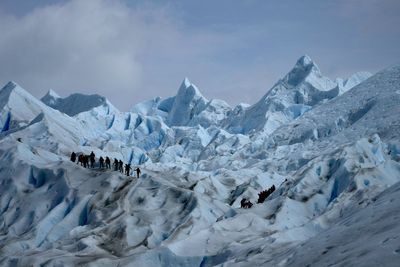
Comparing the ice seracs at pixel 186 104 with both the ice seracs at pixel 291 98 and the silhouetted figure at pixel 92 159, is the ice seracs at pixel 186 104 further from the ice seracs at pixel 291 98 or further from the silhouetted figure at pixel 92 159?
the silhouetted figure at pixel 92 159

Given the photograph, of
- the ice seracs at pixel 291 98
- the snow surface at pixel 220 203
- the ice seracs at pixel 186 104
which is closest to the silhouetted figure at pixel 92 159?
the snow surface at pixel 220 203

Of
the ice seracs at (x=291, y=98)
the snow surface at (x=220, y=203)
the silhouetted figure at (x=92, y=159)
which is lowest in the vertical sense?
the snow surface at (x=220, y=203)

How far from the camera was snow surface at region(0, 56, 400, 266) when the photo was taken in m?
17.8

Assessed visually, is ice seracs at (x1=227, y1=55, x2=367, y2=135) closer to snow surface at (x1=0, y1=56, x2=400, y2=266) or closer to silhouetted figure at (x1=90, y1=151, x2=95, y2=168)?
snow surface at (x1=0, y1=56, x2=400, y2=266)

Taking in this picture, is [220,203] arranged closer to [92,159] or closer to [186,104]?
[92,159]

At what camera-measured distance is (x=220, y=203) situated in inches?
1446

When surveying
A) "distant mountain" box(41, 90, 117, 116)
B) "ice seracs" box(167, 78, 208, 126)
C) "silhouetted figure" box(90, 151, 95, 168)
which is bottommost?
"silhouetted figure" box(90, 151, 95, 168)

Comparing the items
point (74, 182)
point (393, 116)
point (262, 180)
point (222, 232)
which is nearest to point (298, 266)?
point (222, 232)

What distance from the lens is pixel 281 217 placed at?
31.4 metres

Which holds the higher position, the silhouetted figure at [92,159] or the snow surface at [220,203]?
the silhouetted figure at [92,159]

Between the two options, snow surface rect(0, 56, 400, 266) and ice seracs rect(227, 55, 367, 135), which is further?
ice seracs rect(227, 55, 367, 135)

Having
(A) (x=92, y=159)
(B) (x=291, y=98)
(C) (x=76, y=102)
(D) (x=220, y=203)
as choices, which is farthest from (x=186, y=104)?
(D) (x=220, y=203)

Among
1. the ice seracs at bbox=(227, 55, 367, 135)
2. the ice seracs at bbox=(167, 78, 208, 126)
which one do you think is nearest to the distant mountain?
the ice seracs at bbox=(167, 78, 208, 126)

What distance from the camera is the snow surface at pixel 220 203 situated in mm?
17766
